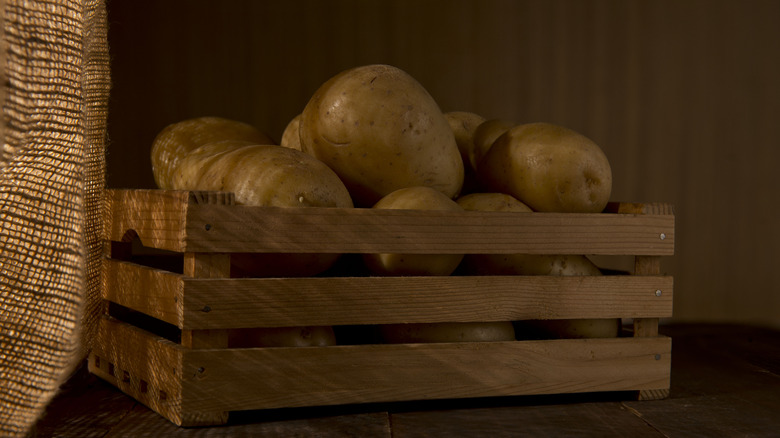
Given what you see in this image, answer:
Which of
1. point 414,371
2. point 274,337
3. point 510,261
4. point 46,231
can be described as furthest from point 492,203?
point 46,231

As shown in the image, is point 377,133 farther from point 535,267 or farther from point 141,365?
point 141,365

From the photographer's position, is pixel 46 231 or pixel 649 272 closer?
pixel 46 231

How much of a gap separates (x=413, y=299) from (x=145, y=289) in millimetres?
407

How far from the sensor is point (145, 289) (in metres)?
1.32

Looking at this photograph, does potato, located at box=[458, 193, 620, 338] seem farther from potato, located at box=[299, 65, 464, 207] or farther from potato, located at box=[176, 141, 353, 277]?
potato, located at box=[176, 141, 353, 277]

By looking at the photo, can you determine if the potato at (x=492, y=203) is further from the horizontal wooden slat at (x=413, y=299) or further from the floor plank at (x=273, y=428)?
the floor plank at (x=273, y=428)

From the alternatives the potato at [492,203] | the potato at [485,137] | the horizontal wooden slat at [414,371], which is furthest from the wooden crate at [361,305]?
the potato at [485,137]

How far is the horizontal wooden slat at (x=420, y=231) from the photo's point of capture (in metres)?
1.18

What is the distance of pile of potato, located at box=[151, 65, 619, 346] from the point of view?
1281mm

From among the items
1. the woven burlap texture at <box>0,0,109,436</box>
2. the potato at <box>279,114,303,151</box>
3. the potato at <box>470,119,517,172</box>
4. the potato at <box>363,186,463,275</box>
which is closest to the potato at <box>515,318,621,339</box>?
the potato at <box>363,186,463,275</box>

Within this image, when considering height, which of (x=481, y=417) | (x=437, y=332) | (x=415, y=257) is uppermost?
(x=415, y=257)

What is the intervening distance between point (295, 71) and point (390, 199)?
108cm

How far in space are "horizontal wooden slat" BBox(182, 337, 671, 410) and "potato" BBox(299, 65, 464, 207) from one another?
0.98ft

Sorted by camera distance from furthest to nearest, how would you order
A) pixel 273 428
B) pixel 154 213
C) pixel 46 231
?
pixel 154 213 < pixel 273 428 < pixel 46 231
